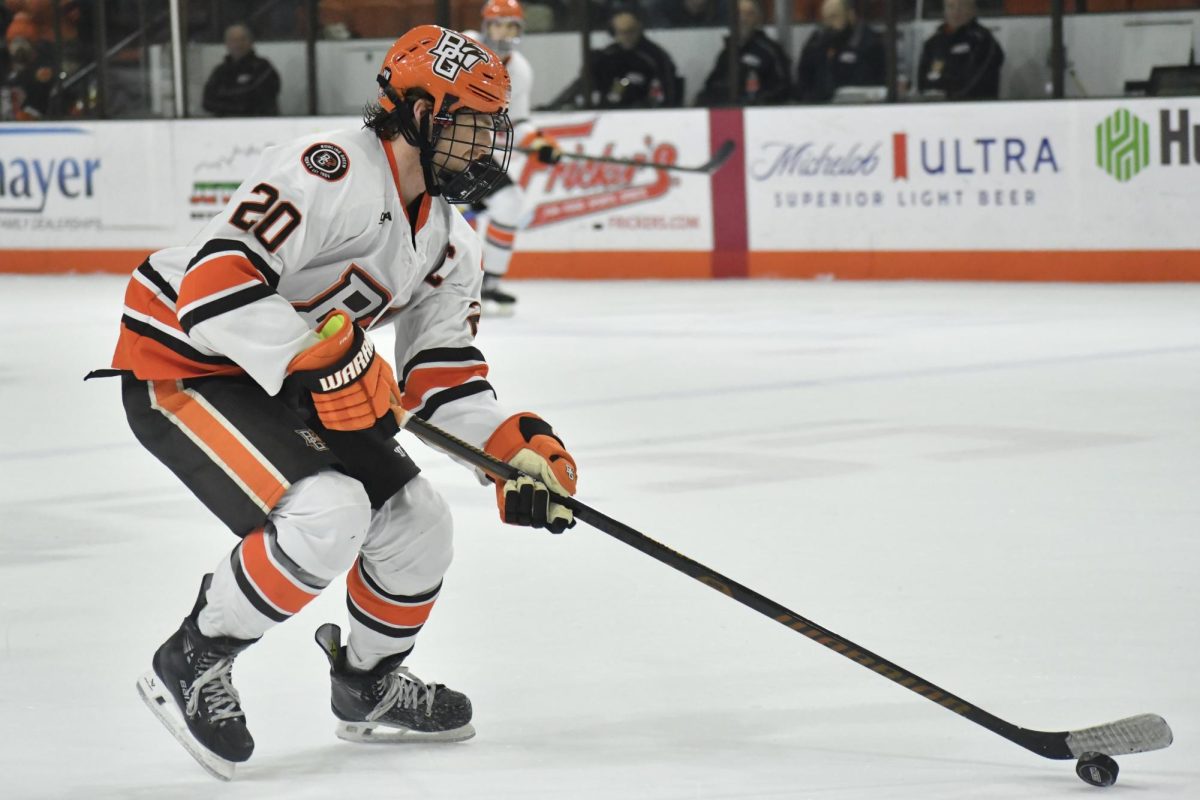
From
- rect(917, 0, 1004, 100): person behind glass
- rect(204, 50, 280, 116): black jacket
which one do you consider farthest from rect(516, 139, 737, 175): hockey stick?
rect(204, 50, 280, 116): black jacket

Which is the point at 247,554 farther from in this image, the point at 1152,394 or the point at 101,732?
the point at 1152,394

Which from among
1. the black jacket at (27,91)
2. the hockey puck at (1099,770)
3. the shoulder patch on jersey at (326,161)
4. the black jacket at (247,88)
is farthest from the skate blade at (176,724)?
the black jacket at (27,91)

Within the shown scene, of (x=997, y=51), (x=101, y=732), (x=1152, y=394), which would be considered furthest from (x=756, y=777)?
(x=997, y=51)

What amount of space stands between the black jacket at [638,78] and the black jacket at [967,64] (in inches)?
60.6

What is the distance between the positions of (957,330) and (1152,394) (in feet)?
6.68

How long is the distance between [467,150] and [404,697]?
2.48 feet

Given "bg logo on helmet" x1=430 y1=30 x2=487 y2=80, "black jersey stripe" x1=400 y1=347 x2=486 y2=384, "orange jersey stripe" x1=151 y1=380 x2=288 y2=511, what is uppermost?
"bg logo on helmet" x1=430 y1=30 x2=487 y2=80

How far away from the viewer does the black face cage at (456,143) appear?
2605 millimetres

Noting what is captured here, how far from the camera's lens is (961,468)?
4777mm

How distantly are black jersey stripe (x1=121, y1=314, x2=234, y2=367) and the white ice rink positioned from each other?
52 centimetres

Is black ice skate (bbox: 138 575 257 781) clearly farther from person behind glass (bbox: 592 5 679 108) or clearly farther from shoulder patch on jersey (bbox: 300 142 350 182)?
person behind glass (bbox: 592 5 679 108)

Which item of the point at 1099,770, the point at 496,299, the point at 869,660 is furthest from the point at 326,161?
the point at 496,299

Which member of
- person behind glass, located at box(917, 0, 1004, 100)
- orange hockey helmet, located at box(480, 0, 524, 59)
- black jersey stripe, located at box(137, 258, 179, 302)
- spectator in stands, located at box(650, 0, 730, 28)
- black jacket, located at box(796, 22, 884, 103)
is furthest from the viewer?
spectator in stands, located at box(650, 0, 730, 28)

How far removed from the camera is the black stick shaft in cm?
248
